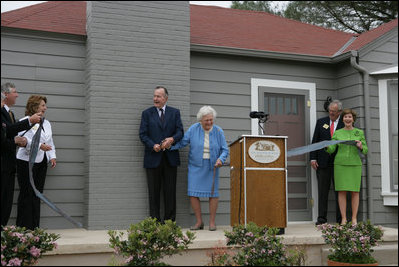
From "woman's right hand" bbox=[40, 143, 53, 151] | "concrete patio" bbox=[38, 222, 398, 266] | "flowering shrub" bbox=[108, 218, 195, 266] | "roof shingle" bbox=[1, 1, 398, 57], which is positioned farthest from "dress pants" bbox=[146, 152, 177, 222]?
"flowering shrub" bbox=[108, 218, 195, 266]

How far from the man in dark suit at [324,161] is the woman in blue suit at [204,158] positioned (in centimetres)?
148

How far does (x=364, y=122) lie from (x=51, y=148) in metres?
4.03

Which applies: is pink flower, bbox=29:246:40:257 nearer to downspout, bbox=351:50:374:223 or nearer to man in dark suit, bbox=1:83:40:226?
man in dark suit, bbox=1:83:40:226

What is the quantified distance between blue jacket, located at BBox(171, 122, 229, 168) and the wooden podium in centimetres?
54

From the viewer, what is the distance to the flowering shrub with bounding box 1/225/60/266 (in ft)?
11.1

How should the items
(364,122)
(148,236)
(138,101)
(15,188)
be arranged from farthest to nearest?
(364,122) < (138,101) < (15,188) < (148,236)

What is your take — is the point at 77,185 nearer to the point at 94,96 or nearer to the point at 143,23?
the point at 94,96

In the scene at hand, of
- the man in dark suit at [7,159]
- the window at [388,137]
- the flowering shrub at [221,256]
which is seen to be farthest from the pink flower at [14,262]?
the window at [388,137]

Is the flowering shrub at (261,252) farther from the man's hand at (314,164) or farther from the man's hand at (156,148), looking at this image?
the man's hand at (314,164)

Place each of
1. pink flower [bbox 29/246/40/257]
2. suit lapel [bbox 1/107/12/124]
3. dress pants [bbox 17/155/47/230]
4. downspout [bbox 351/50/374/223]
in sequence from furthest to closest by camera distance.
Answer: downspout [bbox 351/50/374/223] < dress pants [bbox 17/155/47/230] < suit lapel [bbox 1/107/12/124] < pink flower [bbox 29/246/40/257]

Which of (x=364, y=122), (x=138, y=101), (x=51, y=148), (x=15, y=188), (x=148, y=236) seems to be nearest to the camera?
(x=148, y=236)

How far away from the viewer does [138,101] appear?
601 centimetres

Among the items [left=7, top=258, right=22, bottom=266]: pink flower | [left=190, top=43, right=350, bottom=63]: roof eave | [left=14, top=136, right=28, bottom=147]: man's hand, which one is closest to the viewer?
[left=7, top=258, right=22, bottom=266]: pink flower

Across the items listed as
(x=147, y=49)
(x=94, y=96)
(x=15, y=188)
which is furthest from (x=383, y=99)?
(x=15, y=188)
